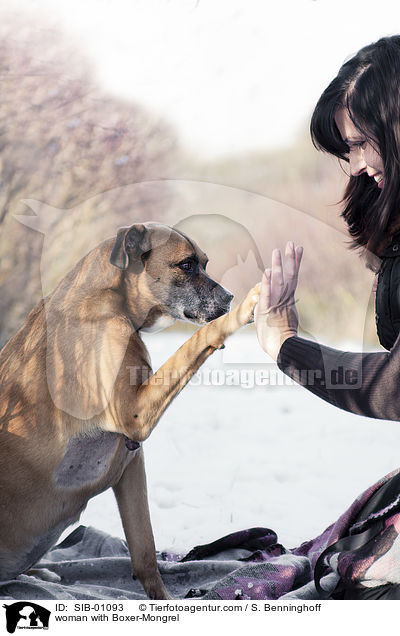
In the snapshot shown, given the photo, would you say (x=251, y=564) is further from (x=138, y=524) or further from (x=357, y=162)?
(x=357, y=162)

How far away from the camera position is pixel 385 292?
134 centimetres

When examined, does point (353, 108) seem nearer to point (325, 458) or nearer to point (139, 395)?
point (139, 395)

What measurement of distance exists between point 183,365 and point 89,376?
27 cm

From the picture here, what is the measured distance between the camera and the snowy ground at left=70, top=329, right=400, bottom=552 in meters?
2.12

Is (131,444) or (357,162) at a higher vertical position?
(357,162)

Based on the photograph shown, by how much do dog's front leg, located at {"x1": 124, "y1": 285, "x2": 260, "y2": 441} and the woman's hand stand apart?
28 millimetres

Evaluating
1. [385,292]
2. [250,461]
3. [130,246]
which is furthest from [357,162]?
[250,461]

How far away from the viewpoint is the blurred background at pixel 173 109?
6.44ft

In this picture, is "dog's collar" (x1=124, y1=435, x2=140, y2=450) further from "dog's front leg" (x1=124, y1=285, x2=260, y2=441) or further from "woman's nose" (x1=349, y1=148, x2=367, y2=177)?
"woman's nose" (x1=349, y1=148, x2=367, y2=177)

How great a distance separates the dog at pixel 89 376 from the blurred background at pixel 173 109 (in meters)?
0.40

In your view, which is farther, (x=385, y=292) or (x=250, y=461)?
(x=250, y=461)
